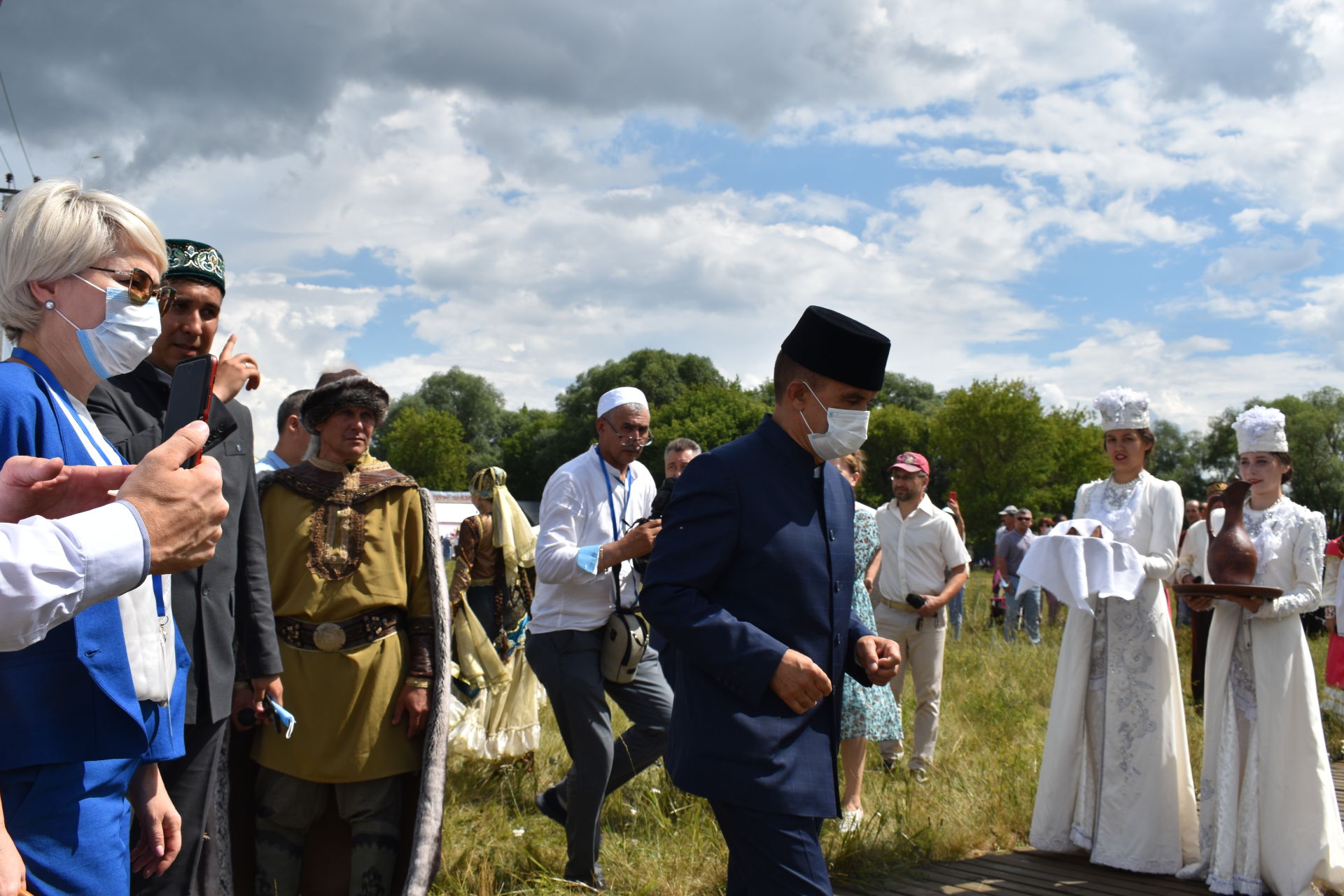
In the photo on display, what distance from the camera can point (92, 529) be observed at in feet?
4.59

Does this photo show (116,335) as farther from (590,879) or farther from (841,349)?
(590,879)

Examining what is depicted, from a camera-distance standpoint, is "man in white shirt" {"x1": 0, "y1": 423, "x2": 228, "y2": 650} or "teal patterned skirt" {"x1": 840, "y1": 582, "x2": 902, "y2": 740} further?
"teal patterned skirt" {"x1": 840, "y1": 582, "x2": 902, "y2": 740}

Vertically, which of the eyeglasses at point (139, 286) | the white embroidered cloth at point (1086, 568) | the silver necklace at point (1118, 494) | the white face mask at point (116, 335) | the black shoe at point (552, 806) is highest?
the silver necklace at point (1118, 494)

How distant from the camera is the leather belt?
3.57 meters

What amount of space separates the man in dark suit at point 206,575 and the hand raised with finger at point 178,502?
949 mm

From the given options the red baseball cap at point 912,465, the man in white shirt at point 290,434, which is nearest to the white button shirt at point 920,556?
the red baseball cap at point 912,465

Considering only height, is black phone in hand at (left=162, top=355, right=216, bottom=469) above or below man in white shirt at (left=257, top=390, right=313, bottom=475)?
below

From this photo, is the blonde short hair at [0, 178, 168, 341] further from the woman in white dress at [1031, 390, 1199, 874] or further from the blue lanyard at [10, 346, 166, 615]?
the woman in white dress at [1031, 390, 1199, 874]

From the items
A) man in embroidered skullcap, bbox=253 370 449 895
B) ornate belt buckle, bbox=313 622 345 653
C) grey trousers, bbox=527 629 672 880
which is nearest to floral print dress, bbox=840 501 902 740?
grey trousers, bbox=527 629 672 880

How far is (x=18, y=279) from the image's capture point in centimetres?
183

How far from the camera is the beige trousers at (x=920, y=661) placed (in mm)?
6664

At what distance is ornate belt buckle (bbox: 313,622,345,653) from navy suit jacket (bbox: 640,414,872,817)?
4.55ft

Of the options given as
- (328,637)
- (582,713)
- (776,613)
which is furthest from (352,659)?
(776,613)

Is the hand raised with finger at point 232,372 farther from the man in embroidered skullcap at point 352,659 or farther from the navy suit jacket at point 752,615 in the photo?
the navy suit jacket at point 752,615
